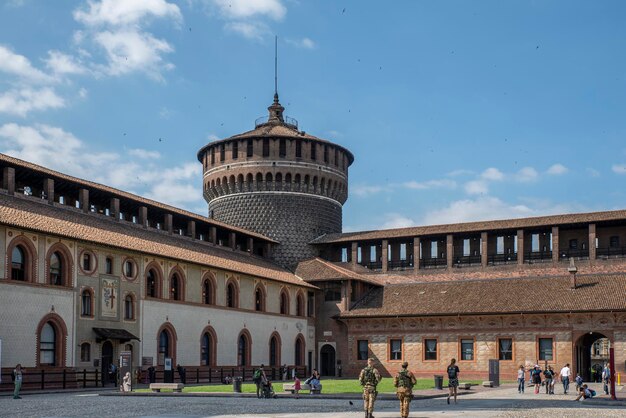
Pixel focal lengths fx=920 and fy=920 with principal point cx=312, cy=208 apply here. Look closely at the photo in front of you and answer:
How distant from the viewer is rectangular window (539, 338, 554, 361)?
58.6 m

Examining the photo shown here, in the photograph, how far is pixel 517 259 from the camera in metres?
67.2

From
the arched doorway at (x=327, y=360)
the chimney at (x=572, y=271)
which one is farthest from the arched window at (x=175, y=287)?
the chimney at (x=572, y=271)

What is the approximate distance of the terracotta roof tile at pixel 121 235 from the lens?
145ft

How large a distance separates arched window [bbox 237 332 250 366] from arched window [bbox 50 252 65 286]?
1728 cm

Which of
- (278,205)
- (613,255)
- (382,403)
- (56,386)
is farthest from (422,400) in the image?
(278,205)

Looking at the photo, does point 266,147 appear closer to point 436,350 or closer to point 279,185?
point 279,185

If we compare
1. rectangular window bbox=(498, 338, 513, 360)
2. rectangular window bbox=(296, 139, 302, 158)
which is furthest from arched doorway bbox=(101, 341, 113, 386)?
rectangular window bbox=(296, 139, 302, 158)

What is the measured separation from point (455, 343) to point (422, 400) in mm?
27790

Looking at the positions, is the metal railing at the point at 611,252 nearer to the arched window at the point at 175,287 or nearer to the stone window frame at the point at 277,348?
the stone window frame at the point at 277,348

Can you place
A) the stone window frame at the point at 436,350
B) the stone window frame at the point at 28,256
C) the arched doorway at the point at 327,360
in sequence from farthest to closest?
1. the arched doorway at the point at 327,360
2. the stone window frame at the point at 436,350
3. the stone window frame at the point at 28,256

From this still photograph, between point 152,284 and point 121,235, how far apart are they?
330 cm

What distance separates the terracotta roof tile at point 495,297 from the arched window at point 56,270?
1022 inches

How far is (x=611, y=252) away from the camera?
64312 mm

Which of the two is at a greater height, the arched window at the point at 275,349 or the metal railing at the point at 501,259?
the metal railing at the point at 501,259
